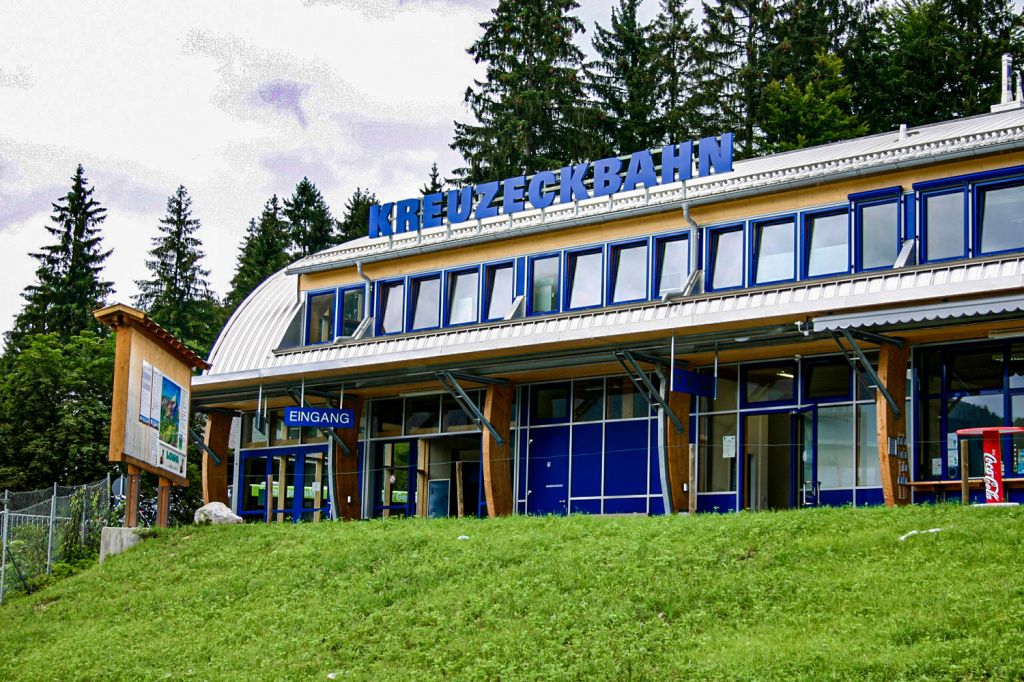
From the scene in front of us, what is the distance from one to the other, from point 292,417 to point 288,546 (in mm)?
6122

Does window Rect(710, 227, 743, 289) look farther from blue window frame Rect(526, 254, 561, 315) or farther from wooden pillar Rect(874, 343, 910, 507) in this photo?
wooden pillar Rect(874, 343, 910, 507)

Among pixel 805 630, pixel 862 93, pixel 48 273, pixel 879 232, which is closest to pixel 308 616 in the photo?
pixel 805 630

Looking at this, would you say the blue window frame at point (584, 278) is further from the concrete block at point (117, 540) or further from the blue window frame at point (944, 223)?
the concrete block at point (117, 540)

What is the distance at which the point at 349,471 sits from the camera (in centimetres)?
3416

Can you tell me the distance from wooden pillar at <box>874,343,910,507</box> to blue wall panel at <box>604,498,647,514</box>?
5646mm

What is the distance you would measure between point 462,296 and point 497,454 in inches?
172

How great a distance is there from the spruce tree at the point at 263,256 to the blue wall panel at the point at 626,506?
4402 centimetres

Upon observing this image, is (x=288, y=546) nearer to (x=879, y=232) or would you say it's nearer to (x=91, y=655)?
(x=91, y=655)

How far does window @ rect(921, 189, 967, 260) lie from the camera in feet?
83.5

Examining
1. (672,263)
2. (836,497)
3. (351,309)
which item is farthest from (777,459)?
(351,309)

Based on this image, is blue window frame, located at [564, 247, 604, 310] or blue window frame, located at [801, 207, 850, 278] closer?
blue window frame, located at [801, 207, 850, 278]

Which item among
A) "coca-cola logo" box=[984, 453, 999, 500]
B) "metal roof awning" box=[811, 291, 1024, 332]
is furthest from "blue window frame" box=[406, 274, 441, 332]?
"coca-cola logo" box=[984, 453, 999, 500]

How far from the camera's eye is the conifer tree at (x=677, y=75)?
184 feet

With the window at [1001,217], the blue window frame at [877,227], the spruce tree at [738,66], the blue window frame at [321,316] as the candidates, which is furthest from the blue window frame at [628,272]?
the spruce tree at [738,66]
